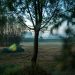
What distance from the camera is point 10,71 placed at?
10.4m

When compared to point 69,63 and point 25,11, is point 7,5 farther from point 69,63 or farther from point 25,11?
point 69,63

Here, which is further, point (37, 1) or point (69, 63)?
point (37, 1)

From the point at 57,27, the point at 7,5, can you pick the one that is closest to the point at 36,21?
the point at 7,5

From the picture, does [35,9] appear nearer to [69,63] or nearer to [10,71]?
[10,71]

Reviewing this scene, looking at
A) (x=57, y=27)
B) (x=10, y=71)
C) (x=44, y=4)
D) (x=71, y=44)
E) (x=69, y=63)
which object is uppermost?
(x=44, y=4)

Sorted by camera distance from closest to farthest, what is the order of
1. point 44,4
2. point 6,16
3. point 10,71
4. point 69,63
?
point 69,63 → point 10,71 → point 44,4 → point 6,16

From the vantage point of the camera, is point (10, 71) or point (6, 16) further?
point (6, 16)

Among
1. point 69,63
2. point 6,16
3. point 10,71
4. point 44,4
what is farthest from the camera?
point 6,16

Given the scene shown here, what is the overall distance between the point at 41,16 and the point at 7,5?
190 centimetres

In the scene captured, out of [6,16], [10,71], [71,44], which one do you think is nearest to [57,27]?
[71,44]

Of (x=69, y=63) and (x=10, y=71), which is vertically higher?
(x=69, y=63)

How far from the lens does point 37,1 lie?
1462 cm

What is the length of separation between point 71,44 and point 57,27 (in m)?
0.40

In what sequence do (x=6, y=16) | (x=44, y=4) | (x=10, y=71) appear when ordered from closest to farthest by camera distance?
1. (x=10, y=71)
2. (x=44, y=4)
3. (x=6, y=16)
